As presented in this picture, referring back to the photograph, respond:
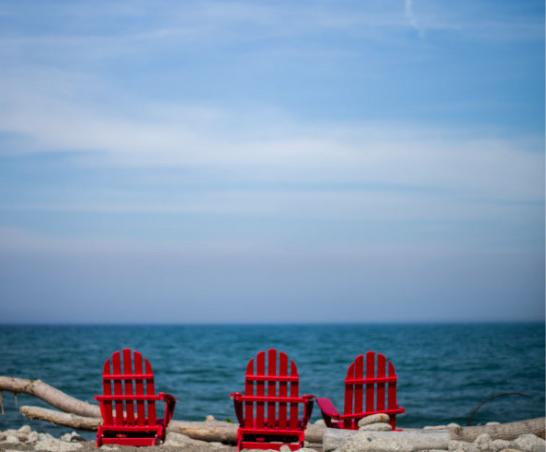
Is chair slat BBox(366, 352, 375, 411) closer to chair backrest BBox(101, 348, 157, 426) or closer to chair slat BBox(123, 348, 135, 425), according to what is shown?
chair backrest BBox(101, 348, 157, 426)

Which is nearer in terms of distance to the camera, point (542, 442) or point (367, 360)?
point (542, 442)

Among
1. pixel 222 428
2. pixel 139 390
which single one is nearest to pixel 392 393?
pixel 222 428

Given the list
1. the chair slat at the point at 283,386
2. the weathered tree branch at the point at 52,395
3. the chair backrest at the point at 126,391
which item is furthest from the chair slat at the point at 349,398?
the weathered tree branch at the point at 52,395

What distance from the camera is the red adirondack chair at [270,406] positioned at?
7.61 m

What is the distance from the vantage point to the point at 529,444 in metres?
7.17

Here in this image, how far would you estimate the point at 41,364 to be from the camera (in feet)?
90.2

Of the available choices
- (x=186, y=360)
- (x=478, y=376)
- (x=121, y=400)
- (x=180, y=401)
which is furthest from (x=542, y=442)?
(x=186, y=360)

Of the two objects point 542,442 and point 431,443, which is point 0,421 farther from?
point 542,442

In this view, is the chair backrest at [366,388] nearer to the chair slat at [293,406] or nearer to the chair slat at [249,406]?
the chair slat at [293,406]

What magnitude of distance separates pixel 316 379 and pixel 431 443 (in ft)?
48.3

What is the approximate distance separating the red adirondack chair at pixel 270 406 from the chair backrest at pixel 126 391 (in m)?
1.18

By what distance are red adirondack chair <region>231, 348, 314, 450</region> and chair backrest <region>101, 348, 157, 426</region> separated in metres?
1.18

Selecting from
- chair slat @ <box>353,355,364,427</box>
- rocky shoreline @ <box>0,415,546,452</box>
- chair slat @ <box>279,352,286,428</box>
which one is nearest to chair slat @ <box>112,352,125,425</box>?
rocky shoreline @ <box>0,415,546,452</box>

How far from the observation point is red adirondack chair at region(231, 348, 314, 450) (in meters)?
7.61
